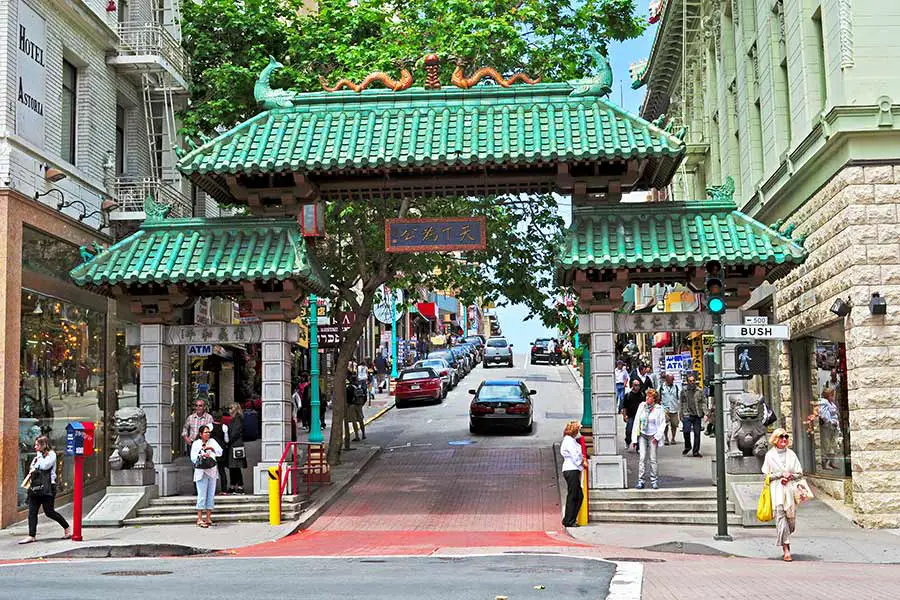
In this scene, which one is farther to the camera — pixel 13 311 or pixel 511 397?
pixel 511 397

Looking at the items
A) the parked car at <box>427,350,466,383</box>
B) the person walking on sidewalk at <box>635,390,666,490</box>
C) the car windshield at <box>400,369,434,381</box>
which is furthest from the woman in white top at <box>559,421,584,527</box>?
the parked car at <box>427,350,466,383</box>

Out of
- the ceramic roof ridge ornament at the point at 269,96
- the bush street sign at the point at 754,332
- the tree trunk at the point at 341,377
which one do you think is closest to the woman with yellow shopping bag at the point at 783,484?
the bush street sign at the point at 754,332

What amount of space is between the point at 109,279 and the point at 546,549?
8681 mm

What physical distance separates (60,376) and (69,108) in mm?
5685

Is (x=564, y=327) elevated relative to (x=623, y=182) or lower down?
lower down

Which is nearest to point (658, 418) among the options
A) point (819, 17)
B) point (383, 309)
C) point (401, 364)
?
point (819, 17)

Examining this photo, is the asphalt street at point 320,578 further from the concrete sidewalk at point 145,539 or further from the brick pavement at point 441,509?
the brick pavement at point 441,509

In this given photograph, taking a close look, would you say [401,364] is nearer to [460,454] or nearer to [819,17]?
[460,454]

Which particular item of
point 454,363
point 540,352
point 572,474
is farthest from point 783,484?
point 540,352

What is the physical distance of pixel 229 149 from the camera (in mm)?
18203

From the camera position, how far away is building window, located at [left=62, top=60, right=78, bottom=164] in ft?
69.9

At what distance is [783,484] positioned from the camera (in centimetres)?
1409

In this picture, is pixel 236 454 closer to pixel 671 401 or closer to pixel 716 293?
pixel 716 293

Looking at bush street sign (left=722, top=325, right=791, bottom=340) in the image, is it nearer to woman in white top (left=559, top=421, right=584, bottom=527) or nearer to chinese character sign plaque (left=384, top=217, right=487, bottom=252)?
woman in white top (left=559, top=421, right=584, bottom=527)
